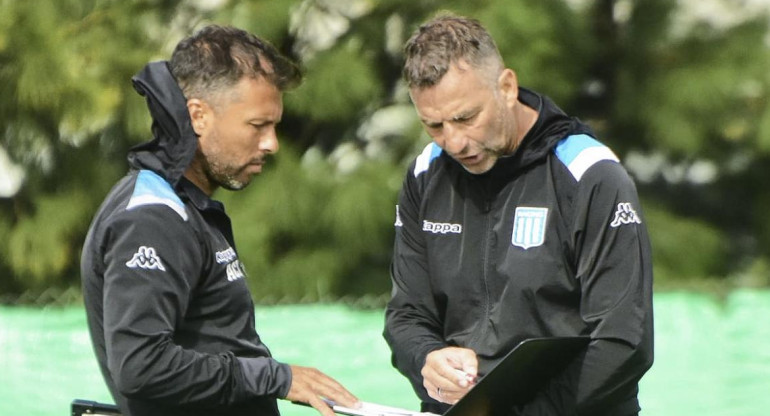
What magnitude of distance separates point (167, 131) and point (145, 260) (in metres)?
0.25

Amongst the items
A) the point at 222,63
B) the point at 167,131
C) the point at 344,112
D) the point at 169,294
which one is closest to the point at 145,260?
the point at 169,294

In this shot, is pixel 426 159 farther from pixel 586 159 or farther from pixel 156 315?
pixel 156 315

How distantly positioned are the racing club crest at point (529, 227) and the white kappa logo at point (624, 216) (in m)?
0.12

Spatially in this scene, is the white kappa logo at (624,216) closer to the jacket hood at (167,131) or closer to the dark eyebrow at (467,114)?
the dark eyebrow at (467,114)

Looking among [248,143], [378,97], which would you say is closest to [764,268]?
[378,97]

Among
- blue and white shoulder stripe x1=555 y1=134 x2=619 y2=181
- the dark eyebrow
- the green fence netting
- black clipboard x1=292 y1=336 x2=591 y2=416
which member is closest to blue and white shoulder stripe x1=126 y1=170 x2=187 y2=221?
black clipboard x1=292 y1=336 x2=591 y2=416

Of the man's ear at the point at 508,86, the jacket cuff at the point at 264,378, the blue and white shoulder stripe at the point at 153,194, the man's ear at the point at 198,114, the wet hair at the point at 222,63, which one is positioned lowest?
the jacket cuff at the point at 264,378

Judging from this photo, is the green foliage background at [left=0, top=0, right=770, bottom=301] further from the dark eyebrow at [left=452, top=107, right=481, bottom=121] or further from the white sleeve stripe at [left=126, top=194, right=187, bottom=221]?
the white sleeve stripe at [left=126, top=194, right=187, bottom=221]

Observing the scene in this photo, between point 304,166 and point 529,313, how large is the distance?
209 cm

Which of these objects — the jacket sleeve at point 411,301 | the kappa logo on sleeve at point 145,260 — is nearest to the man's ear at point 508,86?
the jacket sleeve at point 411,301

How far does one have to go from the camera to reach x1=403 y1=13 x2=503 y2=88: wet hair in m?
2.14

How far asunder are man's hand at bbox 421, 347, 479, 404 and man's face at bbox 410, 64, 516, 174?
32cm

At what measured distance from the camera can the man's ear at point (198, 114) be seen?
81.4 inches

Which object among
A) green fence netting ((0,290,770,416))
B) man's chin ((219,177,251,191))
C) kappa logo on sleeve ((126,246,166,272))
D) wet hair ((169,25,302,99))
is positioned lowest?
green fence netting ((0,290,770,416))
